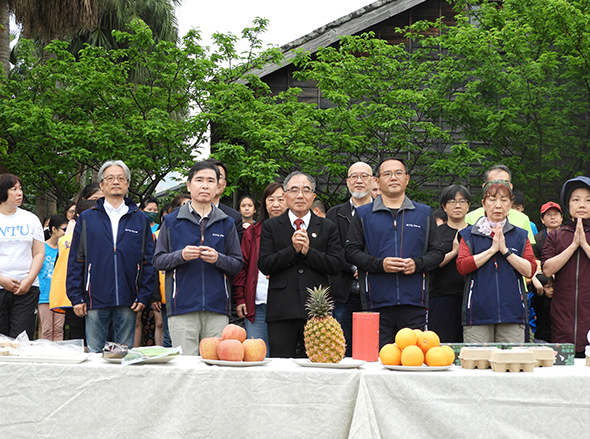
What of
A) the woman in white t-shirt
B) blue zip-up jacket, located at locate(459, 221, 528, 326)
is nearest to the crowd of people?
blue zip-up jacket, located at locate(459, 221, 528, 326)

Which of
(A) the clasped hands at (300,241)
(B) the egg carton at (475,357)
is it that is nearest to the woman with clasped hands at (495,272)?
(A) the clasped hands at (300,241)

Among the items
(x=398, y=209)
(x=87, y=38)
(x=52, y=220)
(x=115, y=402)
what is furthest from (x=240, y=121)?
(x=87, y=38)

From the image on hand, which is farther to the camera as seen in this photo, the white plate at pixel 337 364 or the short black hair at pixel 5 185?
the short black hair at pixel 5 185

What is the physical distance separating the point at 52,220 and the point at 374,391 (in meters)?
5.28

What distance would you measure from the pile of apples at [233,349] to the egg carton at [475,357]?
3.10 feet

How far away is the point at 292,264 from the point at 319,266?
21 centimetres

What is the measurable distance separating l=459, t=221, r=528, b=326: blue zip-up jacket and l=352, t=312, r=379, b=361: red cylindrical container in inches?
55.7

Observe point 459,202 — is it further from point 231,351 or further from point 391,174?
point 231,351

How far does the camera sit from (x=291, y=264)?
13.4ft

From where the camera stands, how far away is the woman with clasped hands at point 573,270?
159 inches

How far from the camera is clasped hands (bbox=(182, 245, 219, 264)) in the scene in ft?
12.1

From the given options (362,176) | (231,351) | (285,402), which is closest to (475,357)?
(285,402)

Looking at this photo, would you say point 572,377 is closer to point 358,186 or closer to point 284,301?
point 284,301

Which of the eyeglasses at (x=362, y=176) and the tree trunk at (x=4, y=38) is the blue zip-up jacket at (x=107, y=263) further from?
the tree trunk at (x=4, y=38)
